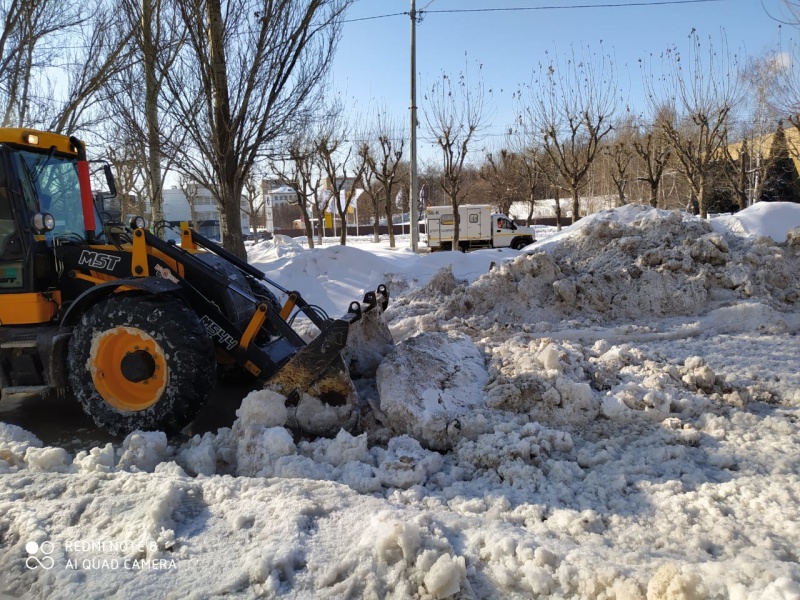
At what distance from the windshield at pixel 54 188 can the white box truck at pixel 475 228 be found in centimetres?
2380

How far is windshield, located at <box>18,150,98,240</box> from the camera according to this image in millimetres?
4617

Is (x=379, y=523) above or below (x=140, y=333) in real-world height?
below

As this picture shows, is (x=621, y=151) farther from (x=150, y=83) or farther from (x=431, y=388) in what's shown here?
(x=431, y=388)

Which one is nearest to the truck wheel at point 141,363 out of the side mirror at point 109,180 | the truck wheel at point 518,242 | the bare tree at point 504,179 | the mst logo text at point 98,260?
the mst logo text at point 98,260

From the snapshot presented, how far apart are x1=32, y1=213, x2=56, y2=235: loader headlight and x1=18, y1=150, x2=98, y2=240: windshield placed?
0.14 metres

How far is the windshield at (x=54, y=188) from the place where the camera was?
15.1 feet

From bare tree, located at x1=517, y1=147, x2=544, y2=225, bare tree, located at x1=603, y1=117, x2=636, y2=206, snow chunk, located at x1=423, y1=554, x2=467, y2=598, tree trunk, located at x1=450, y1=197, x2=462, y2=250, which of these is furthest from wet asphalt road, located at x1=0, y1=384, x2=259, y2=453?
bare tree, located at x1=517, y1=147, x2=544, y2=225

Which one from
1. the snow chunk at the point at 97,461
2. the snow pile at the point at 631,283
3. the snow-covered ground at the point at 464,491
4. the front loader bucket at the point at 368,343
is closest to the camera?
the snow-covered ground at the point at 464,491

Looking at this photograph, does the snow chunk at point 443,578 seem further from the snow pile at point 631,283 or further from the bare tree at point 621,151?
the bare tree at point 621,151

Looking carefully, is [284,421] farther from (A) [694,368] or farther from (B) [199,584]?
(A) [694,368]

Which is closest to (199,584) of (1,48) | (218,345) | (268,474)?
(268,474)

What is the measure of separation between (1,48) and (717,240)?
14.7 metres

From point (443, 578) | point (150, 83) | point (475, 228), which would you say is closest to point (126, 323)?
point (443, 578)

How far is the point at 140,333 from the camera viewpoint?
412 centimetres
